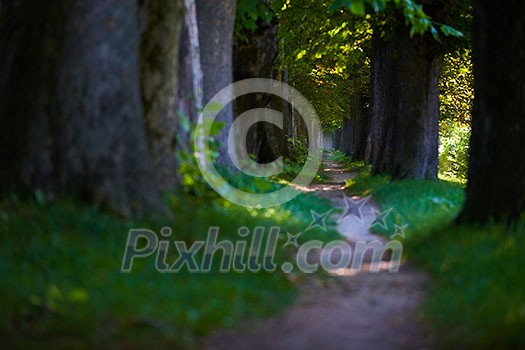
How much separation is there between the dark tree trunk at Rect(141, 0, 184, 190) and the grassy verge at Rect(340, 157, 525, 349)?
3.19 meters

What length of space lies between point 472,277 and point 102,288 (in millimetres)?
3143

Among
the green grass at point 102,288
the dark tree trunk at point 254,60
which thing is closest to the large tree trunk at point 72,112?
the green grass at point 102,288

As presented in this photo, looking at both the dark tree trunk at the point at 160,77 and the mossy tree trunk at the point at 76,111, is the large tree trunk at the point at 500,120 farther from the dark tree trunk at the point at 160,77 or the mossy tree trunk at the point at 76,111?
the mossy tree trunk at the point at 76,111

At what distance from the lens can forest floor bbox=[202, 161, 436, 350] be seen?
4387 mm

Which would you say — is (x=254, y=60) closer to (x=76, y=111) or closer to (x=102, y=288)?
(x=76, y=111)

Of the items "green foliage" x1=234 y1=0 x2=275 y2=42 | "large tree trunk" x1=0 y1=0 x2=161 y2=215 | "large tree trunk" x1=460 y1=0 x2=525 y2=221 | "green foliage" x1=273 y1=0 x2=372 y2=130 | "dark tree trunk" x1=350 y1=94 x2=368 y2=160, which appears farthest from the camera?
"dark tree trunk" x1=350 y1=94 x2=368 y2=160

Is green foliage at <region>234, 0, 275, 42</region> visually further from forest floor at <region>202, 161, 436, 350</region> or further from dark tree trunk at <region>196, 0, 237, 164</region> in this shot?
forest floor at <region>202, 161, 436, 350</region>

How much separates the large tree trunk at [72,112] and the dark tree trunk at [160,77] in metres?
0.82

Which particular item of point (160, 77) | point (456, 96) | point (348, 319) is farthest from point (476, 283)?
point (456, 96)

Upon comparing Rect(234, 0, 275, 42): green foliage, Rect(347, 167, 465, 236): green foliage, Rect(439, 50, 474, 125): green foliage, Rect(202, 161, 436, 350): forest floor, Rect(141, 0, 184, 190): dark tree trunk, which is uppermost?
Rect(234, 0, 275, 42): green foliage

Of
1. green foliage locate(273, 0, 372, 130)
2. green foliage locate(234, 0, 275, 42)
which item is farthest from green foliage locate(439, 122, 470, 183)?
green foliage locate(234, 0, 275, 42)

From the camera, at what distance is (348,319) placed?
16.8 ft

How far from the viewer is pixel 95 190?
5.78 meters

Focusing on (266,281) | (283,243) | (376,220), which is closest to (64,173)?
(266,281)
